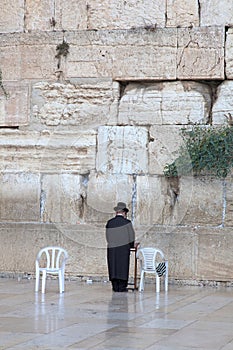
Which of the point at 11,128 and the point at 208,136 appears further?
the point at 11,128

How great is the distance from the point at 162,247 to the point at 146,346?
4748 millimetres

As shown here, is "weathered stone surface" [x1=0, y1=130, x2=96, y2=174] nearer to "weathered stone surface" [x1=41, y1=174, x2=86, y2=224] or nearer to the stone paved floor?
"weathered stone surface" [x1=41, y1=174, x2=86, y2=224]

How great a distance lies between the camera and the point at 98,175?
11.3 meters

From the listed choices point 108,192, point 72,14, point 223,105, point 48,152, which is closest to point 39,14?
point 72,14

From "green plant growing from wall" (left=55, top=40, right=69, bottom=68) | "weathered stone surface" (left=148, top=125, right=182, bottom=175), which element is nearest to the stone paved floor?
"weathered stone surface" (left=148, top=125, right=182, bottom=175)

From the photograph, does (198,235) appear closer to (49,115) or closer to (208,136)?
(208,136)

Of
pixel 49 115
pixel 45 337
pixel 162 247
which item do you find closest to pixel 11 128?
pixel 49 115

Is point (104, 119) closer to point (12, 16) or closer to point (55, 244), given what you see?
point (55, 244)

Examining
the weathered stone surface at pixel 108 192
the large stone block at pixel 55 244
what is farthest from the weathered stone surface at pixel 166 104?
the large stone block at pixel 55 244

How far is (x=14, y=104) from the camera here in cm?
1167

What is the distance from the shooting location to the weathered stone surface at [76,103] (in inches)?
449

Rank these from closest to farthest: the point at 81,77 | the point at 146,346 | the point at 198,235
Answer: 1. the point at 146,346
2. the point at 198,235
3. the point at 81,77

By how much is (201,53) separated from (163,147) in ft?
4.50

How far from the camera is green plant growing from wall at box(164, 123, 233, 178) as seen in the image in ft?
35.0
